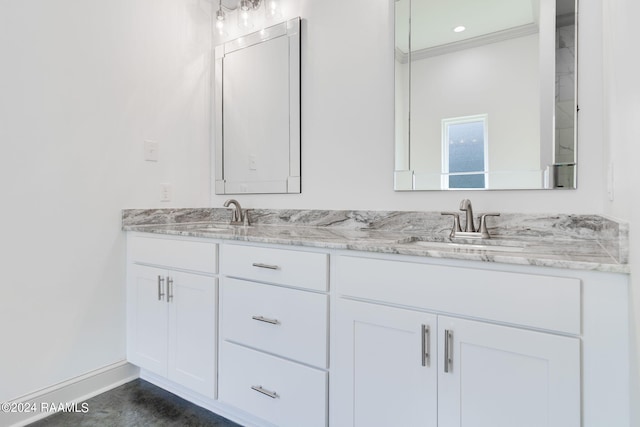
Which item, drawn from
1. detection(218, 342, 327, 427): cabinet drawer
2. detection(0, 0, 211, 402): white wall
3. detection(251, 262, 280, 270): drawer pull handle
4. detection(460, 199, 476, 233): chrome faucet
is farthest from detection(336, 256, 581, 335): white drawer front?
detection(0, 0, 211, 402): white wall

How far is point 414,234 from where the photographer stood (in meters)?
1.72

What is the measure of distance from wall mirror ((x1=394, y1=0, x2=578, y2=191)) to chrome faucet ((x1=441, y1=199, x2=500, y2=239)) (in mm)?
160

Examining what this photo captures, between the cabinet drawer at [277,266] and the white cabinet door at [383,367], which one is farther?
the cabinet drawer at [277,266]

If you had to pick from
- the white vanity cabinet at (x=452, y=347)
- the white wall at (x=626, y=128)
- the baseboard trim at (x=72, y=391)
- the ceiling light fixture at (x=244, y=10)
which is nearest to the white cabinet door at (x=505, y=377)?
the white vanity cabinet at (x=452, y=347)

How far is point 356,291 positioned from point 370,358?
0.23 m

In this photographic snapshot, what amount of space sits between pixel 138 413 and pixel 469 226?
179 cm

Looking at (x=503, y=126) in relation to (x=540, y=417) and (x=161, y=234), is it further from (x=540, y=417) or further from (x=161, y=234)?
(x=161, y=234)

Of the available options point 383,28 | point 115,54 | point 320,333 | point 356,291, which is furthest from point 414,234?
point 115,54

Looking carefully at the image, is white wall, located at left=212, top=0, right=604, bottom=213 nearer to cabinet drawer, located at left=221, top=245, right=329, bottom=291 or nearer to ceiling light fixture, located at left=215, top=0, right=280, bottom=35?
ceiling light fixture, located at left=215, top=0, right=280, bottom=35

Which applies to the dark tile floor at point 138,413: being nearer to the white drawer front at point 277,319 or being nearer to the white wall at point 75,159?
the white wall at point 75,159

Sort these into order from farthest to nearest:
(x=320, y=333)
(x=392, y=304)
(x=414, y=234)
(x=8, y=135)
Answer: (x=414, y=234)
(x=8, y=135)
(x=320, y=333)
(x=392, y=304)

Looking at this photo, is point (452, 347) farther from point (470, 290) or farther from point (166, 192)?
point (166, 192)

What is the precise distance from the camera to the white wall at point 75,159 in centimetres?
162

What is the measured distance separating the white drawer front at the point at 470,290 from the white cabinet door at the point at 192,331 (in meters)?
0.74
